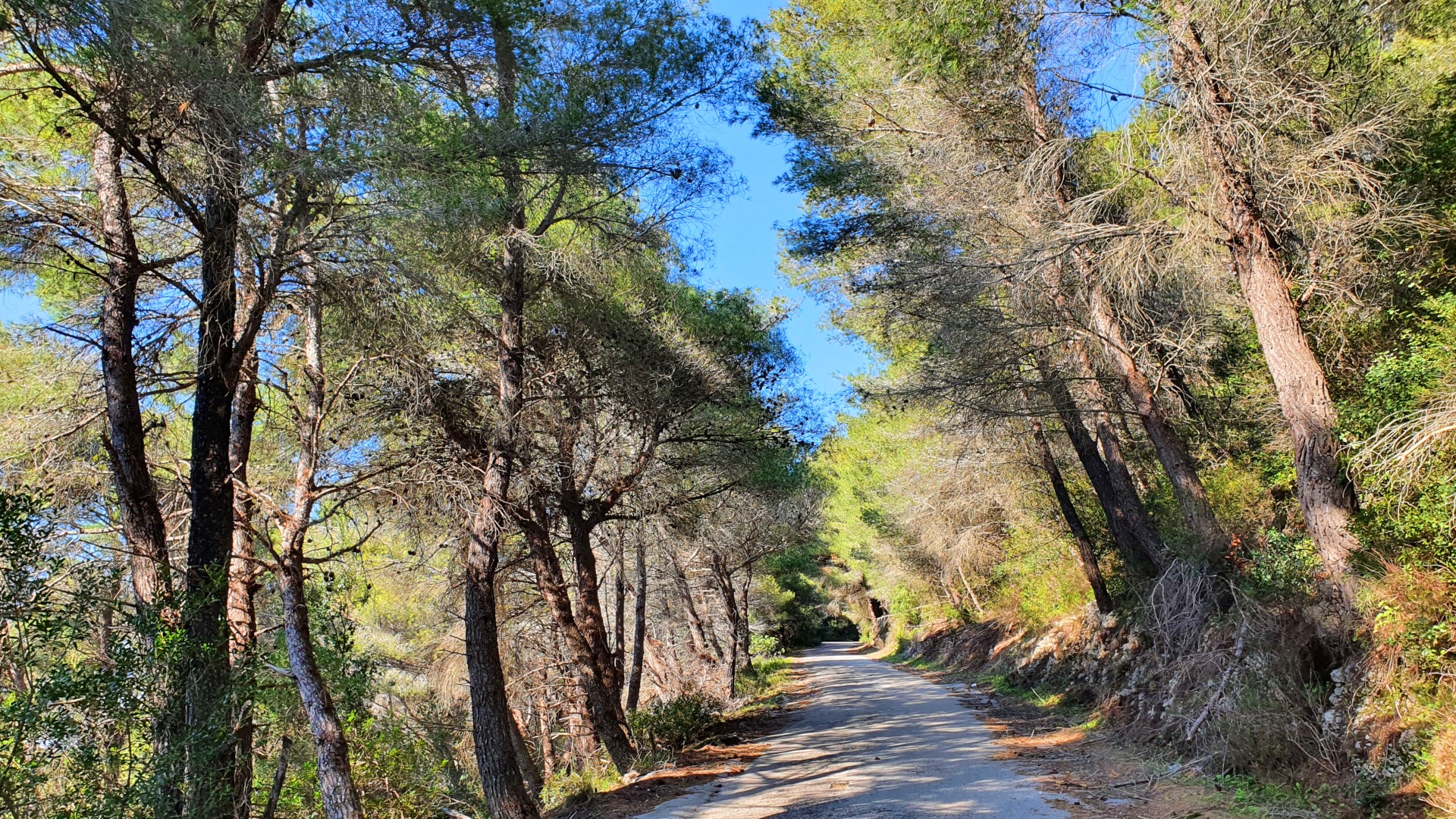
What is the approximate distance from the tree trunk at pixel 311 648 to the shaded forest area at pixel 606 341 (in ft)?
0.13

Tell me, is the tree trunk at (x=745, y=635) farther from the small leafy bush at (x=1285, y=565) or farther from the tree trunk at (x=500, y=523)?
the small leafy bush at (x=1285, y=565)

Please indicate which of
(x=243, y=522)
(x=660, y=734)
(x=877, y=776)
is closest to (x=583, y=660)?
(x=660, y=734)

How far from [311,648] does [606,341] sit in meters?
4.39

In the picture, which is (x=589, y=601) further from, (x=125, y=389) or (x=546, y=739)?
(x=125, y=389)

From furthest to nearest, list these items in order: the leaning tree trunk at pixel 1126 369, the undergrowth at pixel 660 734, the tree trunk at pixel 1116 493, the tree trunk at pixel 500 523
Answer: the tree trunk at pixel 1116 493, the undergrowth at pixel 660 734, the leaning tree trunk at pixel 1126 369, the tree trunk at pixel 500 523

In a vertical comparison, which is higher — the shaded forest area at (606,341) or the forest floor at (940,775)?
the shaded forest area at (606,341)

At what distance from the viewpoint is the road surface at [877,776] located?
6691mm

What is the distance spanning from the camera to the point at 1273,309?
20.3ft

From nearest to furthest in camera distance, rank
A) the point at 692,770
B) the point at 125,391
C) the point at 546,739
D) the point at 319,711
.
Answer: the point at 125,391
the point at 319,711
the point at 692,770
the point at 546,739

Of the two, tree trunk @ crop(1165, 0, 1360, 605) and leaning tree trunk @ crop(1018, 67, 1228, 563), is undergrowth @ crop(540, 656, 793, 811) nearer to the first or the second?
leaning tree trunk @ crop(1018, 67, 1228, 563)

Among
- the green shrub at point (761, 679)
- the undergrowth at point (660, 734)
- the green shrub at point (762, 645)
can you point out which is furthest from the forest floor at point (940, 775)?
the green shrub at point (762, 645)

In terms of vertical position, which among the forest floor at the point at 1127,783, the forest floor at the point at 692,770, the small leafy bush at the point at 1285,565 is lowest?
the forest floor at the point at 1127,783

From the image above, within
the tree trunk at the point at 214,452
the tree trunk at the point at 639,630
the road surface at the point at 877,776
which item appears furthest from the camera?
the tree trunk at the point at 639,630

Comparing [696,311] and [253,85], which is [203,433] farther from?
[696,311]
